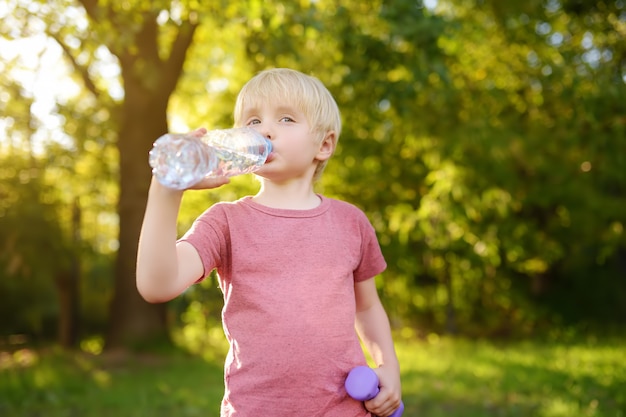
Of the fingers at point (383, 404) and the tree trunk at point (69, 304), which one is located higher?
the fingers at point (383, 404)

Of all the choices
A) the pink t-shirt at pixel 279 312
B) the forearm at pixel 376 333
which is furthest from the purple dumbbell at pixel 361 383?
the forearm at pixel 376 333

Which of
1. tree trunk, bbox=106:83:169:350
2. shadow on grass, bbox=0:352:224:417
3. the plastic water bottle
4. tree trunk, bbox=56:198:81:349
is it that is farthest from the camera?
tree trunk, bbox=56:198:81:349

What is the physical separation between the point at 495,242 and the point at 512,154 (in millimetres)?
1538

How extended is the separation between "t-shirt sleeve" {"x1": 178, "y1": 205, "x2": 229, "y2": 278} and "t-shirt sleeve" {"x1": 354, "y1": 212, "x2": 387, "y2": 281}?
0.46 m

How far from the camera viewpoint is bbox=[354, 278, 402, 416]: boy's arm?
2.19 meters

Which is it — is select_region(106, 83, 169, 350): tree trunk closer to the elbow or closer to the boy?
the boy

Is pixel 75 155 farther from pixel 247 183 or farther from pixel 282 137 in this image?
pixel 282 137

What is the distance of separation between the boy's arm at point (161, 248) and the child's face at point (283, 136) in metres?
0.36

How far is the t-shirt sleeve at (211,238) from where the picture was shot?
1913 mm

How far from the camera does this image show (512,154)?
389 inches

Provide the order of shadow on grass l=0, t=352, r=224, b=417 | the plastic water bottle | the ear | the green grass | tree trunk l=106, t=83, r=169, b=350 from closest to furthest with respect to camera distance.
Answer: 1. the plastic water bottle
2. the ear
3. the green grass
4. shadow on grass l=0, t=352, r=224, b=417
5. tree trunk l=106, t=83, r=169, b=350

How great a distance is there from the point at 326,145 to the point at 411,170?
9195 mm

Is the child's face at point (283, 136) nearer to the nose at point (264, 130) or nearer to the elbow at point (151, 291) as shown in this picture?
the nose at point (264, 130)

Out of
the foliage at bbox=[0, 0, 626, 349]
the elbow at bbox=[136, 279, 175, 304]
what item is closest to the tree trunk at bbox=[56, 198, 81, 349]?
the foliage at bbox=[0, 0, 626, 349]
